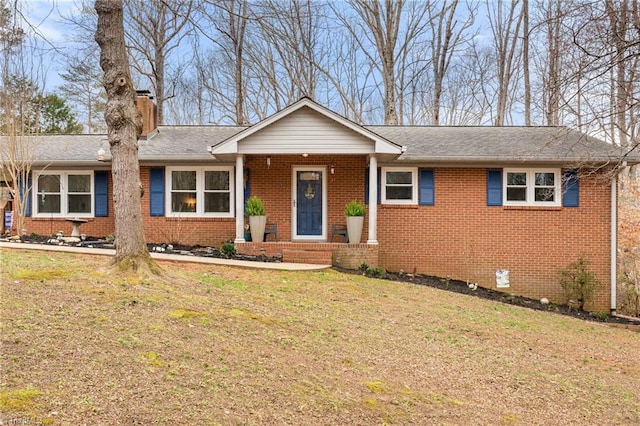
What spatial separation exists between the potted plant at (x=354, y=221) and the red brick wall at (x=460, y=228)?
1.03 meters

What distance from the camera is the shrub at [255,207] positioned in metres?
11.6

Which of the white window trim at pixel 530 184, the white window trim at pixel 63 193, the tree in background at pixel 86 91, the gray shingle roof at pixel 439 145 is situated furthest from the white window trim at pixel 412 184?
the tree in background at pixel 86 91

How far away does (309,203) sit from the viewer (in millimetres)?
12875

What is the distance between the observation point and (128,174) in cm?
704

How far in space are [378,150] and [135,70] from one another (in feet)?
57.1

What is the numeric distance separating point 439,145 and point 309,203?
13.7ft

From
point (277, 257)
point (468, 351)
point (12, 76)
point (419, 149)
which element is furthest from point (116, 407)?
point (12, 76)

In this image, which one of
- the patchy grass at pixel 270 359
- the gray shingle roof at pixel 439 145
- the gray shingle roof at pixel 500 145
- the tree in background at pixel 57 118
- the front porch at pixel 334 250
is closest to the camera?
the patchy grass at pixel 270 359

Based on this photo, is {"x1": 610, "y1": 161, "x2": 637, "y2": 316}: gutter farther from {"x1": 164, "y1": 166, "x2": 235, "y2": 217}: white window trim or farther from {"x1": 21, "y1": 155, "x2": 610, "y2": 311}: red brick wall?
{"x1": 164, "y1": 166, "x2": 235, "y2": 217}: white window trim

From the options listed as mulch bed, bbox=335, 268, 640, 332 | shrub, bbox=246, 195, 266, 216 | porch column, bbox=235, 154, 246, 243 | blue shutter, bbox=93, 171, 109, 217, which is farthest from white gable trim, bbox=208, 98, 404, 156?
blue shutter, bbox=93, 171, 109, 217

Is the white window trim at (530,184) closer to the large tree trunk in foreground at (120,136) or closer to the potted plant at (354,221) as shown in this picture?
the potted plant at (354,221)

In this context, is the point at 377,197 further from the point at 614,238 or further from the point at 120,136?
the point at 120,136

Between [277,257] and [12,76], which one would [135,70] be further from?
[277,257]

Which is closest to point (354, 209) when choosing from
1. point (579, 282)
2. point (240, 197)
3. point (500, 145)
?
point (240, 197)
